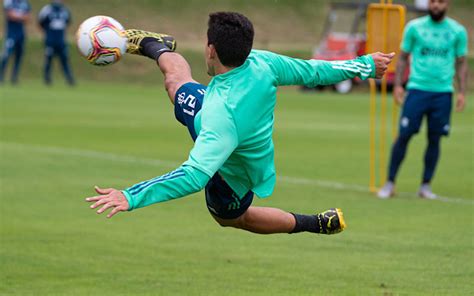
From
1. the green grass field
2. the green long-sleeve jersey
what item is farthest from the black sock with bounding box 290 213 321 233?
the green long-sleeve jersey

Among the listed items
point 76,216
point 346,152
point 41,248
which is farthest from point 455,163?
point 41,248

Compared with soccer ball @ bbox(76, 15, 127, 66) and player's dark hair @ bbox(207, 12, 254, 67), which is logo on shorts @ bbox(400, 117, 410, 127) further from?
A: player's dark hair @ bbox(207, 12, 254, 67)

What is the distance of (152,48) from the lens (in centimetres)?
859

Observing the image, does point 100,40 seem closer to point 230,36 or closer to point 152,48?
point 152,48

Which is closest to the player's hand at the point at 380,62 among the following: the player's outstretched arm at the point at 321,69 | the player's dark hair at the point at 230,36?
the player's outstretched arm at the point at 321,69

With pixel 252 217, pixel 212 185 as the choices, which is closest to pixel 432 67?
pixel 252 217

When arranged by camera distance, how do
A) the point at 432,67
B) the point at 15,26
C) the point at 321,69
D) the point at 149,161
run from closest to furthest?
the point at 321,69, the point at 432,67, the point at 149,161, the point at 15,26

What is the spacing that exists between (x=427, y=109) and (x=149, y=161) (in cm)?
513

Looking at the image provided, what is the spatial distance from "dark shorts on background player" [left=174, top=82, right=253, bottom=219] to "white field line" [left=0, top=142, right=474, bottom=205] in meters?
5.72

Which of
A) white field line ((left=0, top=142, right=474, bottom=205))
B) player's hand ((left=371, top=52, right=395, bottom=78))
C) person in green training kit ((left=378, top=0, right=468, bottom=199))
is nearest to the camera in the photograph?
player's hand ((left=371, top=52, right=395, bottom=78))

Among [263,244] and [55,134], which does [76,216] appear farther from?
[55,134]

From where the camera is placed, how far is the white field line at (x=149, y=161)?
551 inches

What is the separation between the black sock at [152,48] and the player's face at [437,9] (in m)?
5.32

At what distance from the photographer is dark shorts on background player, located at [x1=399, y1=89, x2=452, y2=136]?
13.2 meters
